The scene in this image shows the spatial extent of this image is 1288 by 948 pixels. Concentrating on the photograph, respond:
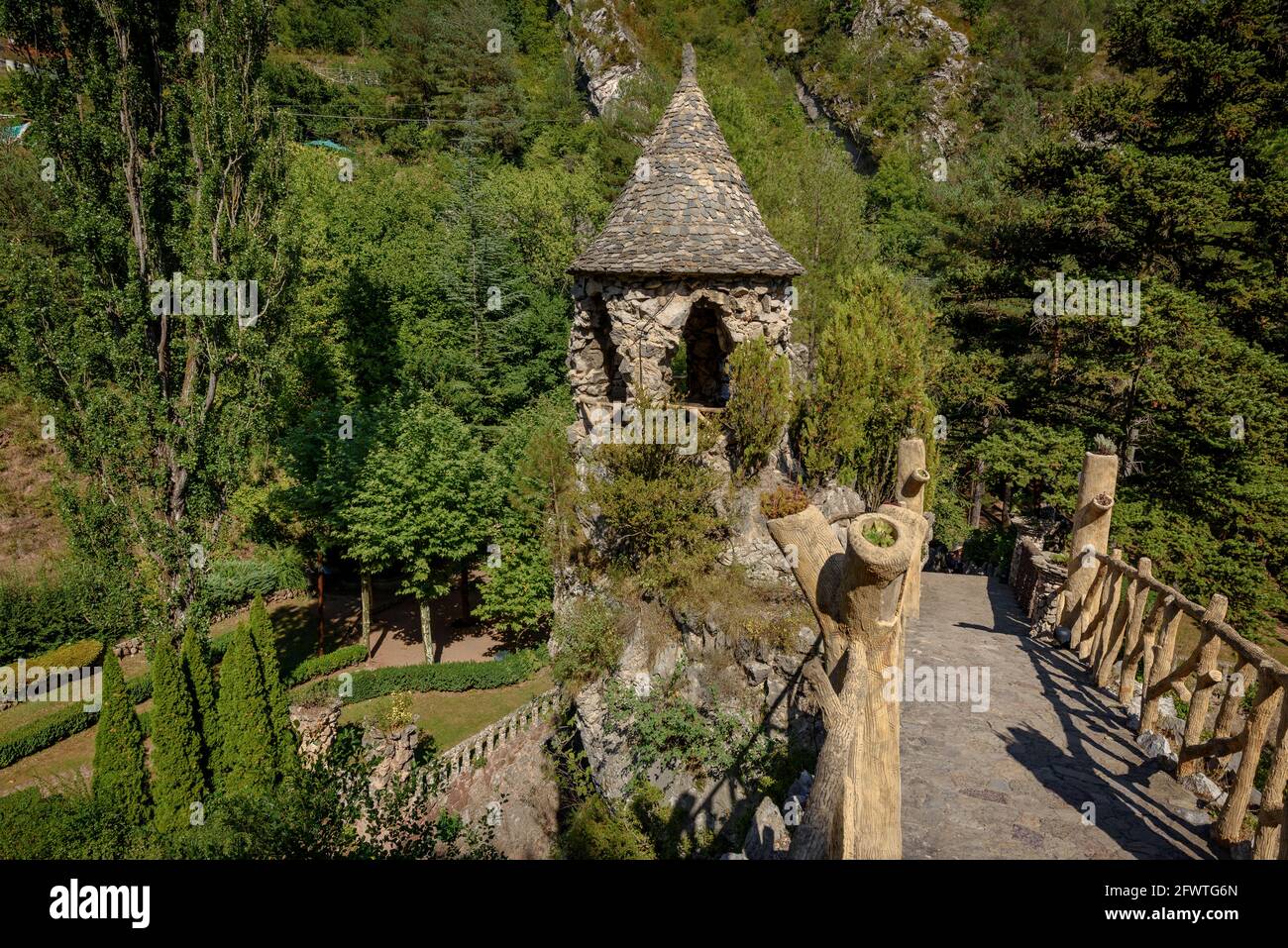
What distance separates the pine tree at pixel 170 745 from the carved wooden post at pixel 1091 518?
49.0 feet

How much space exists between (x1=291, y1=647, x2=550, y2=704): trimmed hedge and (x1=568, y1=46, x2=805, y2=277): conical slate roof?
12.2 metres

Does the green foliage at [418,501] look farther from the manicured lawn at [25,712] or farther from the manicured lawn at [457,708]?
the manicured lawn at [25,712]

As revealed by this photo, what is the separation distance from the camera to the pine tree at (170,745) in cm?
1165

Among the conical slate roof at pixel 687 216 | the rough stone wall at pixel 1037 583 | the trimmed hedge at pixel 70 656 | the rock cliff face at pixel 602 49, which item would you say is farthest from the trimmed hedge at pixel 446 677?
the rock cliff face at pixel 602 49

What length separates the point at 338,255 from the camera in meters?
27.8

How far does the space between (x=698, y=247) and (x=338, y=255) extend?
21917 mm

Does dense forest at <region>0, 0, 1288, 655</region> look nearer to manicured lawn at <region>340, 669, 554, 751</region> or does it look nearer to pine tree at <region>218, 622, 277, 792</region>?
pine tree at <region>218, 622, 277, 792</region>

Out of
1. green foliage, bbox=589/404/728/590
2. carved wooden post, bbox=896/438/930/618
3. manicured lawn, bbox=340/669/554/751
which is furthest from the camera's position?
manicured lawn, bbox=340/669/554/751

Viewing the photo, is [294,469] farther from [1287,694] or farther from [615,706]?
[1287,694]

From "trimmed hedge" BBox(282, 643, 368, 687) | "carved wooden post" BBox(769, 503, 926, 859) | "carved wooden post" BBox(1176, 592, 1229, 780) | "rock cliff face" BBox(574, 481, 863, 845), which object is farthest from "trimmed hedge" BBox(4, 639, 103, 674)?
"carved wooden post" BBox(1176, 592, 1229, 780)

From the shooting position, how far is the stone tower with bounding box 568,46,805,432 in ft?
36.8

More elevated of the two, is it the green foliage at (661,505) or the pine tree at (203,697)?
the green foliage at (661,505)

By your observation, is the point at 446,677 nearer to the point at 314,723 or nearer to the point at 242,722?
the point at 314,723

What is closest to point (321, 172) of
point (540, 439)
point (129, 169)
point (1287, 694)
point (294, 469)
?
point (294, 469)
